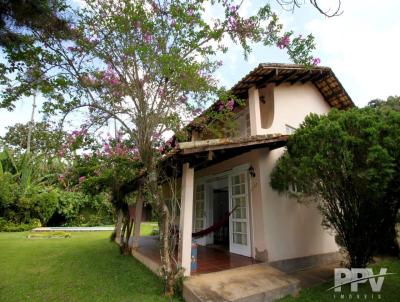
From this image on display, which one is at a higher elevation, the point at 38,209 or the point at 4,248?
the point at 38,209

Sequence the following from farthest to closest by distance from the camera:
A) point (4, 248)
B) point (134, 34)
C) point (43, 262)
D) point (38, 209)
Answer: point (38, 209) → point (4, 248) → point (43, 262) → point (134, 34)

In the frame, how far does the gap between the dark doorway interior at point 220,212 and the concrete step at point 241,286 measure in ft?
13.3

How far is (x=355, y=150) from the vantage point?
16.4 ft

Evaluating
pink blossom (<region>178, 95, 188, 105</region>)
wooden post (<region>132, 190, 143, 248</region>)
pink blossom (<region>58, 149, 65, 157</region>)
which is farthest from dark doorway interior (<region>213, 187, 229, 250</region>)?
pink blossom (<region>58, 149, 65, 157</region>)

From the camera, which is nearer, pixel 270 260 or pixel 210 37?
pixel 210 37

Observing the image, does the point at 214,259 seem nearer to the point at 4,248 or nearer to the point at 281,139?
the point at 281,139

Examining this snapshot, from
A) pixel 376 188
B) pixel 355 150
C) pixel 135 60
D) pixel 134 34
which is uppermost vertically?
pixel 134 34

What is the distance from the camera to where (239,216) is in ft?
24.9

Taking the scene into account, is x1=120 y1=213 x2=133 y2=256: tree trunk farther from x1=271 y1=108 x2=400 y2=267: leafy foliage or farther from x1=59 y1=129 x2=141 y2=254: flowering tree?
x1=271 y1=108 x2=400 y2=267: leafy foliage

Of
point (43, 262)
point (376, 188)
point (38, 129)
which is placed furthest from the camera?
point (43, 262)

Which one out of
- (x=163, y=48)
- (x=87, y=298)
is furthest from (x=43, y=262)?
(x=163, y=48)

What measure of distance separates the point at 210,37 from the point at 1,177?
682 inches

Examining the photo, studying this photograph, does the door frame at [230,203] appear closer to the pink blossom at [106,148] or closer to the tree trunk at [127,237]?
the tree trunk at [127,237]

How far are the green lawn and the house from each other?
39.4 inches
